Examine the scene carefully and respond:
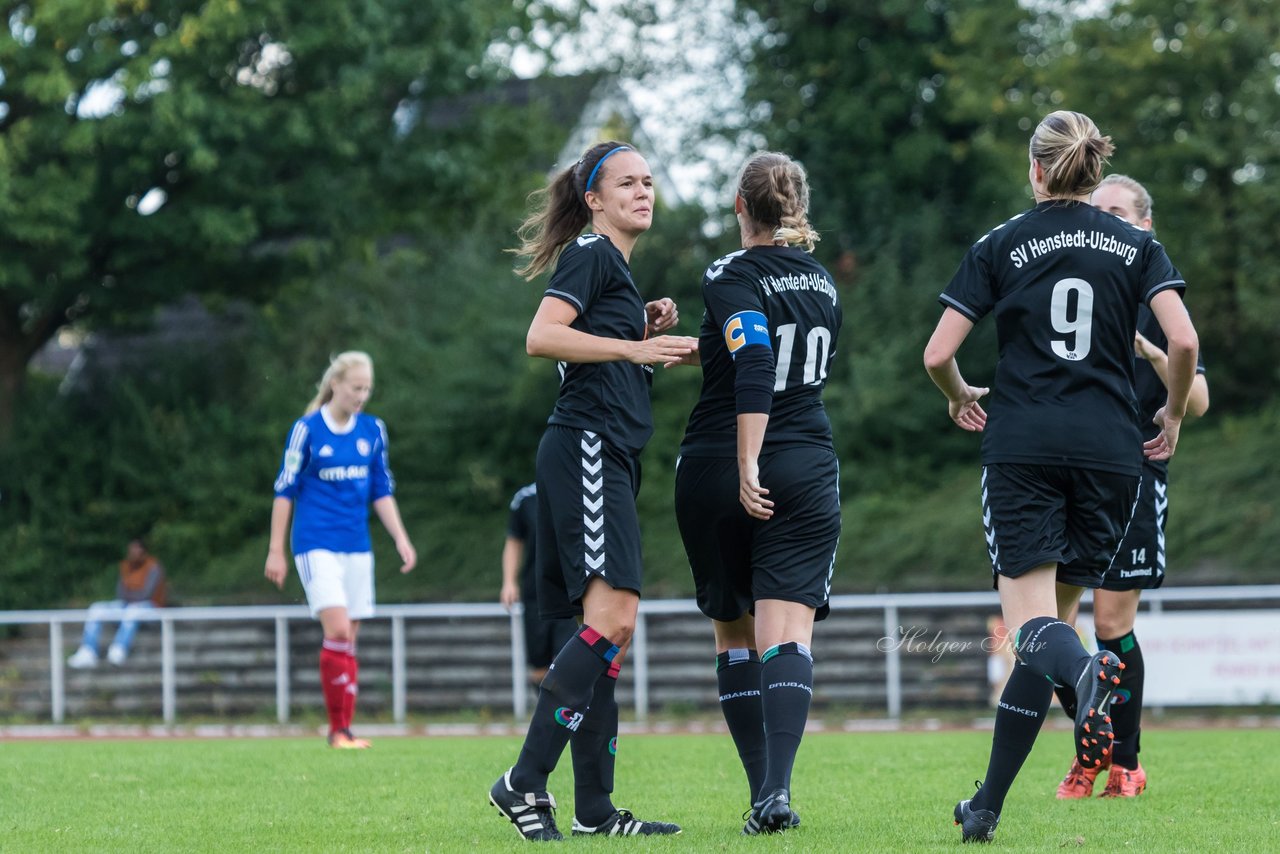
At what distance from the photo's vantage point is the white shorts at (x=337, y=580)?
10.6 meters

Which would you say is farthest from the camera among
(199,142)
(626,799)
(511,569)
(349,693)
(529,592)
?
(199,142)

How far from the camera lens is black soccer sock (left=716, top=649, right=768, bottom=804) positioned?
621 cm

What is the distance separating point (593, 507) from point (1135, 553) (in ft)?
9.30

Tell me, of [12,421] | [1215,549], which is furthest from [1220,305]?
[12,421]

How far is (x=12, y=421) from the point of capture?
24422mm

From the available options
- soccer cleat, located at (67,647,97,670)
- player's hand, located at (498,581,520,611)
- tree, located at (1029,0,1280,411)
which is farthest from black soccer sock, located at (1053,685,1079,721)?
soccer cleat, located at (67,647,97,670)

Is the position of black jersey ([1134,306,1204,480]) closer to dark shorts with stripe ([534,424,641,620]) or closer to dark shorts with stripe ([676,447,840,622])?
dark shorts with stripe ([676,447,840,622])

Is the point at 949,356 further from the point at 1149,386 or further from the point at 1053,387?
the point at 1149,386

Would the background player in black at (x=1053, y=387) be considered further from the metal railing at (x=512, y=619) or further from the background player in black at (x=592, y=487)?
the metal railing at (x=512, y=619)

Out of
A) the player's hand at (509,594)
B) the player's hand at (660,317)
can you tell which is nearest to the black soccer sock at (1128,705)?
the player's hand at (660,317)

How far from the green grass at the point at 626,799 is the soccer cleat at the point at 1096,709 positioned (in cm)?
49

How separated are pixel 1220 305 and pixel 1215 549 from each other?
Result: 3586 millimetres

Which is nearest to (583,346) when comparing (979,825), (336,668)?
(979,825)

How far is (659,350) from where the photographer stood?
5762 millimetres
